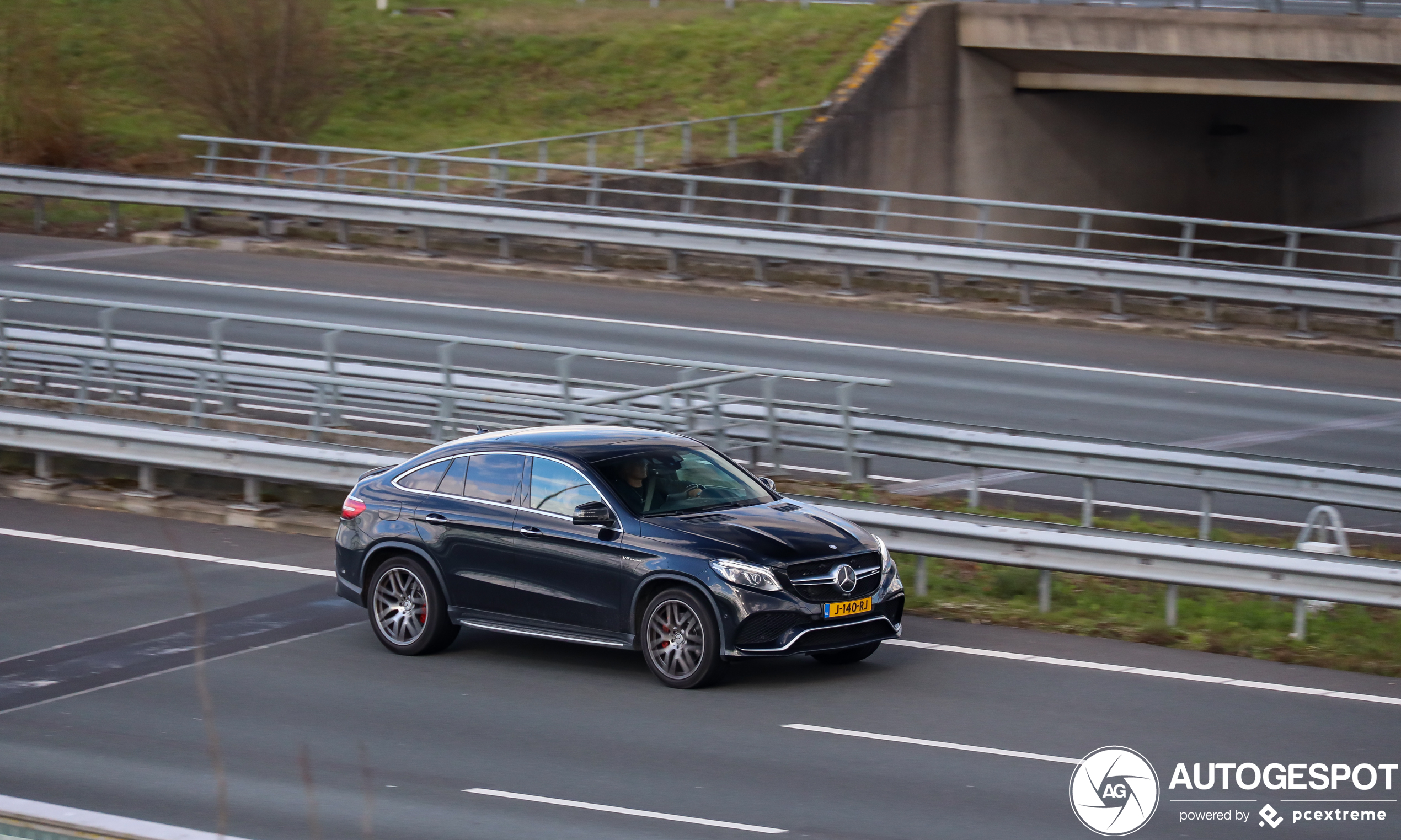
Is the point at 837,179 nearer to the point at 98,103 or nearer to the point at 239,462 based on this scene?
the point at 98,103

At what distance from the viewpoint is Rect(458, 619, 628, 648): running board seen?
1008 centimetres

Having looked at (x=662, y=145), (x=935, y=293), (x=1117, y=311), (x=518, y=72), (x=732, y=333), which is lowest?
(x=732, y=333)

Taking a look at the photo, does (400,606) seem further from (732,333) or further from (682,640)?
(732,333)

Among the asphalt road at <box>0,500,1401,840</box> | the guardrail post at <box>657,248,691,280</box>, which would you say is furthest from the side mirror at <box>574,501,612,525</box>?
the guardrail post at <box>657,248,691,280</box>

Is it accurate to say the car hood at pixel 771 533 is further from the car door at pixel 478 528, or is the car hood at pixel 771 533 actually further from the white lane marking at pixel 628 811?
the white lane marking at pixel 628 811

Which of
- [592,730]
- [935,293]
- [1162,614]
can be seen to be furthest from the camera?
[935,293]

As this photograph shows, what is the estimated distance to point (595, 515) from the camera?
10047 mm

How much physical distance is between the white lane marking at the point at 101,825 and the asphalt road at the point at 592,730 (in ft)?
3.55

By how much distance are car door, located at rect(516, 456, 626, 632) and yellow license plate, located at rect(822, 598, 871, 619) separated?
128 centimetres

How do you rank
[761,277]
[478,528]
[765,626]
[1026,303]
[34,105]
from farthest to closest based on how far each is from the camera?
1. [34,105]
2. [761,277]
3. [1026,303]
4. [478,528]
5. [765,626]

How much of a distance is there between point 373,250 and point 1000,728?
64.5 ft

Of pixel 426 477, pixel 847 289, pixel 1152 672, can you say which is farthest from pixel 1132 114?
pixel 426 477

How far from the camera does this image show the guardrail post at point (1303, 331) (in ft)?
72.1

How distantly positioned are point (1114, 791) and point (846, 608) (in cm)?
224
